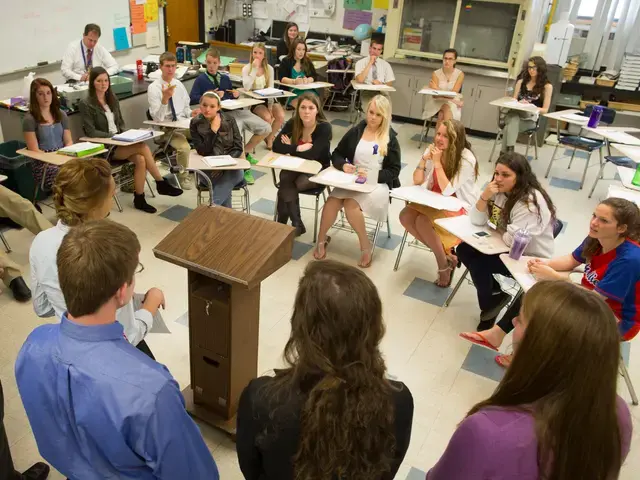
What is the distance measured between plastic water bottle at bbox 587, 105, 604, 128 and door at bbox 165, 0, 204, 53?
6360mm

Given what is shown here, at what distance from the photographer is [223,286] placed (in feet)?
7.73

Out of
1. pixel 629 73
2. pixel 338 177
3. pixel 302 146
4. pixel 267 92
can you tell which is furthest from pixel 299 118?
pixel 629 73

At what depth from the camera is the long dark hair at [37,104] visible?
444cm

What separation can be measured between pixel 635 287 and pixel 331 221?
231 centimetres

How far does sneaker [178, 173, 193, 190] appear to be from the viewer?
18.1ft

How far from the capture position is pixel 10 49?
5.96 m

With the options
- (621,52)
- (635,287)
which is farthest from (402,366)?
(621,52)

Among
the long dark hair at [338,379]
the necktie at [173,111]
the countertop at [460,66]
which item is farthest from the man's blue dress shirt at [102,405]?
the countertop at [460,66]

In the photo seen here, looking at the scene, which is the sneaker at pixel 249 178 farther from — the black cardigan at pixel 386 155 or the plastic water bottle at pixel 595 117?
the plastic water bottle at pixel 595 117

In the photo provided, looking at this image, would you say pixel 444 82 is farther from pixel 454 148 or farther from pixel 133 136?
pixel 133 136

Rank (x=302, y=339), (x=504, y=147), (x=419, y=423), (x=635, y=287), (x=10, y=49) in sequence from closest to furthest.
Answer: (x=302, y=339)
(x=635, y=287)
(x=419, y=423)
(x=10, y=49)
(x=504, y=147)

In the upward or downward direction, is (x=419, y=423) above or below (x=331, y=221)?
below

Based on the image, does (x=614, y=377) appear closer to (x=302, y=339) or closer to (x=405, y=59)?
(x=302, y=339)

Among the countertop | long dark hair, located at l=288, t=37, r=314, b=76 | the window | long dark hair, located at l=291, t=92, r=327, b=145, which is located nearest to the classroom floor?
long dark hair, located at l=291, t=92, r=327, b=145
